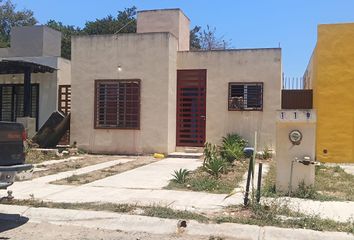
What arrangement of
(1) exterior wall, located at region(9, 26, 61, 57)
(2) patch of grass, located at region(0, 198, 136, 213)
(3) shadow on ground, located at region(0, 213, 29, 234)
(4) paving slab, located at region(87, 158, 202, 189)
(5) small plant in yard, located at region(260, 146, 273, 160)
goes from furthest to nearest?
1. (1) exterior wall, located at region(9, 26, 61, 57)
2. (5) small plant in yard, located at region(260, 146, 273, 160)
3. (4) paving slab, located at region(87, 158, 202, 189)
4. (2) patch of grass, located at region(0, 198, 136, 213)
5. (3) shadow on ground, located at region(0, 213, 29, 234)

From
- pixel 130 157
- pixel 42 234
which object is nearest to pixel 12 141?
pixel 42 234

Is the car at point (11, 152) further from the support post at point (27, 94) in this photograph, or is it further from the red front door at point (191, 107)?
the red front door at point (191, 107)

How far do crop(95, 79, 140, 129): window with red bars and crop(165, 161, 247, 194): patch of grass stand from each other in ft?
19.6

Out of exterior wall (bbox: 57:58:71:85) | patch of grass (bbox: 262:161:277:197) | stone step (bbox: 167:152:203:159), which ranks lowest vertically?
patch of grass (bbox: 262:161:277:197)

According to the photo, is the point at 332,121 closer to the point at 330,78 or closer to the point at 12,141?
the point at 330,78

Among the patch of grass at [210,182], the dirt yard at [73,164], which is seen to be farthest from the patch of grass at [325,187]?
the dirt yard at [73,164]

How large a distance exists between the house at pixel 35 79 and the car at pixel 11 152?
480 inches

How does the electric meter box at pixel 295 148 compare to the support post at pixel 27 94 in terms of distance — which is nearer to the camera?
the electric meter box at pixel 295 148

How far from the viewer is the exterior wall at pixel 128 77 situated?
59.4ft

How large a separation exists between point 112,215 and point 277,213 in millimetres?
2756

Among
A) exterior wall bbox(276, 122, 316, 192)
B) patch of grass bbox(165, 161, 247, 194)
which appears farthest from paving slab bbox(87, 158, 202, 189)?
exterior wall bbox(276, 122, 316, 192)

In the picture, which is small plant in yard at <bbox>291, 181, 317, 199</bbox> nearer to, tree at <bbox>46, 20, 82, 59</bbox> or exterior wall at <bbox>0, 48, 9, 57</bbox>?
exterior wall at <bbox>0, 48, 9, 57</bbox>

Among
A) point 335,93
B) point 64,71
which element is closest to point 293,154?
point 335,93

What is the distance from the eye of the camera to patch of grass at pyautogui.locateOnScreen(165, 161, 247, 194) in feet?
33.5
